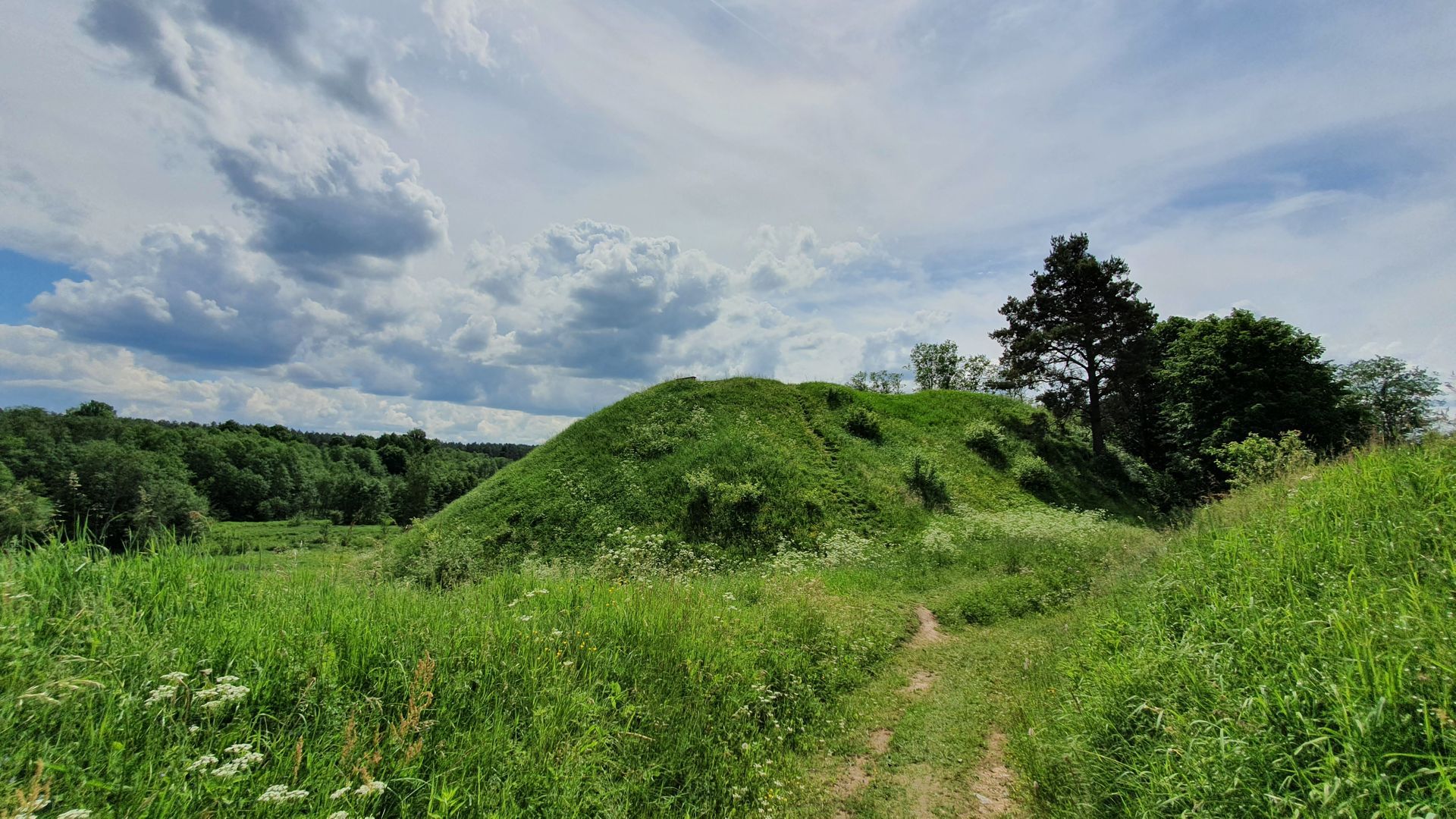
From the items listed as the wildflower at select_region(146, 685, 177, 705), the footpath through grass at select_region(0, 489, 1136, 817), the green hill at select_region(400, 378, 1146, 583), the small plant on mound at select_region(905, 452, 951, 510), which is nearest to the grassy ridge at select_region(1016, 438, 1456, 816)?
the footpath through grass at select_region(0, 489, 1136, 817)

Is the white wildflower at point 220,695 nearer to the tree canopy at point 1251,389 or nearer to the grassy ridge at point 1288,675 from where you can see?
the grassy ridge at point 1288,675

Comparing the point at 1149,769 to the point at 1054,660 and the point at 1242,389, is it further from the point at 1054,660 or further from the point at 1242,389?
the point at 1242,389

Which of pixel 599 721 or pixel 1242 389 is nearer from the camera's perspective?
pixel 599 721

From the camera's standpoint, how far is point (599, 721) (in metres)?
4.58

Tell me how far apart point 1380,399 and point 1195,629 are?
138 feet

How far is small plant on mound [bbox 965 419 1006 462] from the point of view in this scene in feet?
90.2

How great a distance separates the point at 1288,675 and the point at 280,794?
234 inches

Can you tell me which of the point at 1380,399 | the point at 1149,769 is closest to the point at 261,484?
the point at 1149,769

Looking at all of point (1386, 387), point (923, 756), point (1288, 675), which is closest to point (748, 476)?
point (923, 756)

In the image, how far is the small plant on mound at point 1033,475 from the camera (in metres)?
25.4

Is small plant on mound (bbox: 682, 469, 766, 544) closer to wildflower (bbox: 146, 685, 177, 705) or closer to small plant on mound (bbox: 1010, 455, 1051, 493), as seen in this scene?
small plant on mound (bbox: 1010, 455, 1051, 493)

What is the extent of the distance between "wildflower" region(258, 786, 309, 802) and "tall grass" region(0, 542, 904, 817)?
0.03 m

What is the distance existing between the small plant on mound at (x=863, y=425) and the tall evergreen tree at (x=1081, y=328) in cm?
1099

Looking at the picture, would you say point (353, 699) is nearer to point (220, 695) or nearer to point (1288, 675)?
point (220, 695)
